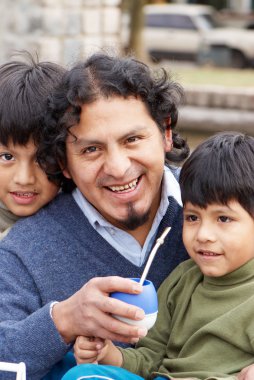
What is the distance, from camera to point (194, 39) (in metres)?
23.1

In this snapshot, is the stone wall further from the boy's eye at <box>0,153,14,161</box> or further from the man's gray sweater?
the man's gray sweater

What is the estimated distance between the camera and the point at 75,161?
264 cm

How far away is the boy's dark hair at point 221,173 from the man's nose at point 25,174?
49cm

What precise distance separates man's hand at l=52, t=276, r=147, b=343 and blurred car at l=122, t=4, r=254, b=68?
19.9m

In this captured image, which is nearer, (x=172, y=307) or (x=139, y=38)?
(x=172, y=307)

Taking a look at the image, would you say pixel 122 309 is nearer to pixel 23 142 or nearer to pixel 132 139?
pixel 132 139

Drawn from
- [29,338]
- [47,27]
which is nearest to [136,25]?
[47,27]

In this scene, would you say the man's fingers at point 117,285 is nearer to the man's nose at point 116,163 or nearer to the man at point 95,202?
the man at point 95,202

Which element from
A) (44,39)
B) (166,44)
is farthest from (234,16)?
(44,39)

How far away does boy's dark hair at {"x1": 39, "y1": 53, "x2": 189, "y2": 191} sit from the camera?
260 cm

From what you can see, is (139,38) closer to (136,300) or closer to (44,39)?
(44,39)

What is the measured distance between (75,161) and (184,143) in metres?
0.51

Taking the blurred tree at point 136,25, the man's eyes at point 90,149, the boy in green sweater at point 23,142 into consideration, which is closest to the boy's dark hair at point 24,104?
the boy in green sweater at point 23,142

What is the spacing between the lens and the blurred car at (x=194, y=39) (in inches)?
864
